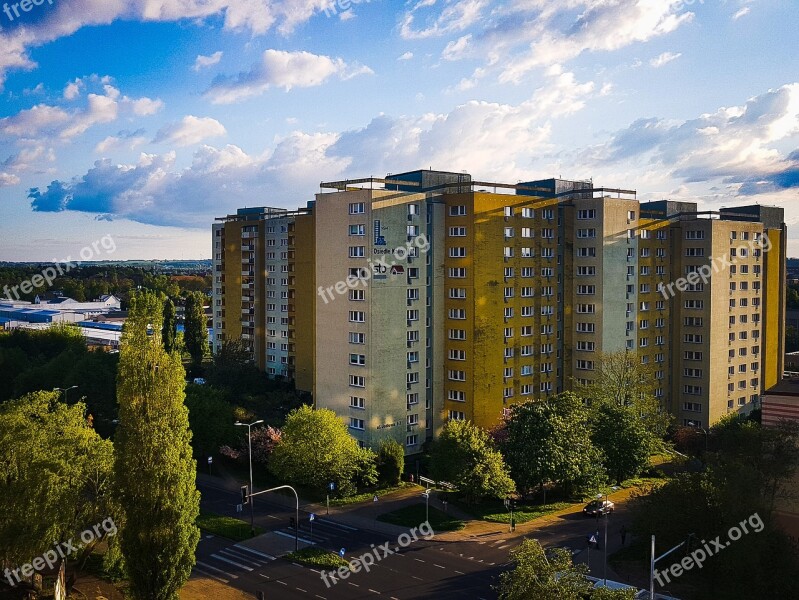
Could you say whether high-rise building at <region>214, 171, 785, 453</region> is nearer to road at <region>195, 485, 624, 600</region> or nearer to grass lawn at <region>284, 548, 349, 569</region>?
road at <region>195, 485, 624, 600</region>

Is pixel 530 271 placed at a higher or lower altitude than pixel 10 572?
higher

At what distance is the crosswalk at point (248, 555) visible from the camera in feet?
150

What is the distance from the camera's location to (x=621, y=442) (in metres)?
63.7

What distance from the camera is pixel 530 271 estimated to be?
253ft

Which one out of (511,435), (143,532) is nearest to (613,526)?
(511,435)

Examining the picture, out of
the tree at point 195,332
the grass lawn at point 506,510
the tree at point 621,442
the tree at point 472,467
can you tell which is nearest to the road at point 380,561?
the grass lawn at point 506,510

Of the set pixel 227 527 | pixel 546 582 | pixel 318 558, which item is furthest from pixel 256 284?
pixel 546 582

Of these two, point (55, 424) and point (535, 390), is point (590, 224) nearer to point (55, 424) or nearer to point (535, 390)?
point (535, 390)

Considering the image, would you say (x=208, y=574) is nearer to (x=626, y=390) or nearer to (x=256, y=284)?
(x=626, y=390)

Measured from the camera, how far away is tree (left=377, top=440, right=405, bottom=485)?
63719 mm

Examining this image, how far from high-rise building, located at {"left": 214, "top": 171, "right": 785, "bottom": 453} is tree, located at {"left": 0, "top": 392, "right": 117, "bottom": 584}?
2928 centimetres

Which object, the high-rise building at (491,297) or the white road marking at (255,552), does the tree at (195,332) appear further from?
the white road marking at (255,552)

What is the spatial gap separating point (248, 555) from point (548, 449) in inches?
1007

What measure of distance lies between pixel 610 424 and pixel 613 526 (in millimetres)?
11754
